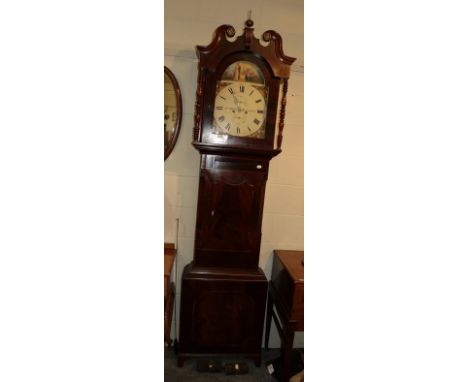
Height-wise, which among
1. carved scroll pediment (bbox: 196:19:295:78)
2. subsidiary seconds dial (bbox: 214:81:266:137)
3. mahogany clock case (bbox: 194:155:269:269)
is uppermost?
carved scroll pediment (bbox: 196:19:295:78)

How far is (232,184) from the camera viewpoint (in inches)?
62.9

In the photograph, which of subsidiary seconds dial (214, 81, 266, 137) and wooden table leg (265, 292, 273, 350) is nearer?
subsidiary seconds dial (214, 81, 266, 137)

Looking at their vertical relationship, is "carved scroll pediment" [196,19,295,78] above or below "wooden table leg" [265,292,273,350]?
above

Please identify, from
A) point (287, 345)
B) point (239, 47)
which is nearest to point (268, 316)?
point (287, 345)

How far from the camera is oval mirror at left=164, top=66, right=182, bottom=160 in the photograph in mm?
1730

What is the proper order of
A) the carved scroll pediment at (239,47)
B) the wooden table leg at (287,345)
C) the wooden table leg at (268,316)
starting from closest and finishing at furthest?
the carved scroll pediment at (239,47) → the wooden table leg at (287,345) → the wooden table leg at (268,316)

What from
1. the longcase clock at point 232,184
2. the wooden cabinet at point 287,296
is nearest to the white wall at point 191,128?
the wooden cabinet at point 287,296

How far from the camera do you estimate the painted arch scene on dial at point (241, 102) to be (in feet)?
4.99

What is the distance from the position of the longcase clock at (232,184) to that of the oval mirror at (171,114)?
279mm

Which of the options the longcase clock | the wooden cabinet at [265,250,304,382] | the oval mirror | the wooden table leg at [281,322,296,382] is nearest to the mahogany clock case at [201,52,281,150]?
the longcase clock

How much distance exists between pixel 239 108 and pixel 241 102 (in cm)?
3

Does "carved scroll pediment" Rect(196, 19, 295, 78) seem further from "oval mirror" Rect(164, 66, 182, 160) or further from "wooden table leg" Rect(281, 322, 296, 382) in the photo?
"wooden table leg" Rect(281, 322, 296, 382)

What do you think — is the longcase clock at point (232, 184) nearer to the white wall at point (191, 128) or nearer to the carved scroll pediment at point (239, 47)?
the carved scroll pediment at point (239, 47)
